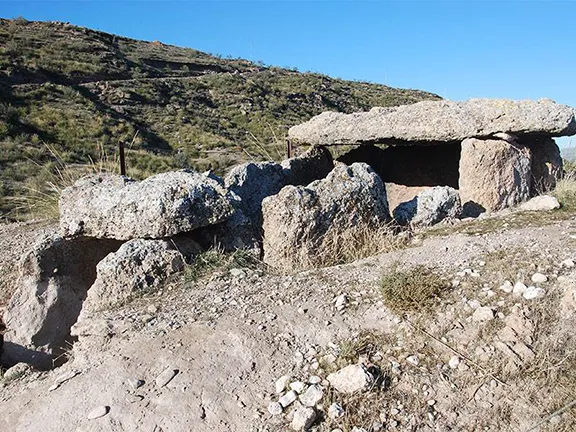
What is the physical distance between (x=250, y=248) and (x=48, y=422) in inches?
97.4

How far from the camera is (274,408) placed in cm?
320

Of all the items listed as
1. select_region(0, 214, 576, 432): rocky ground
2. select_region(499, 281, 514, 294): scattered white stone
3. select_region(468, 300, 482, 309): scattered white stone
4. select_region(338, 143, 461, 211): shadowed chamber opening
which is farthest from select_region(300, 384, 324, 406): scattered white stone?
select_region(338, 143, 461, 211): shadowed chamber opening

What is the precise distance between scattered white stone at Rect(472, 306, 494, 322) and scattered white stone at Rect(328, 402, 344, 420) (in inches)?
48.7

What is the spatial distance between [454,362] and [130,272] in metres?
2.86

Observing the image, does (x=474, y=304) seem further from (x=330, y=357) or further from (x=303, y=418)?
(x=303, y=418)

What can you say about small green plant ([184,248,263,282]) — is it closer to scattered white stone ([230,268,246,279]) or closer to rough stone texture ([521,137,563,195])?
scattered white stone ([230,268,246,279])

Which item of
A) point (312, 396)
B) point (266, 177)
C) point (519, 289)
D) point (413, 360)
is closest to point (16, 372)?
point (312, 396)

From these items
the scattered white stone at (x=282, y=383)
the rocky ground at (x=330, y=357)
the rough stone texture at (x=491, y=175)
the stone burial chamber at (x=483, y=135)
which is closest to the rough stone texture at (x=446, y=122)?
the stone burial chamber at (x=483, y=135)

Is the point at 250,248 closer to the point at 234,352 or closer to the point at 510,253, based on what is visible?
the point at 234,352

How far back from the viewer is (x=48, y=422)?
3.32 metres

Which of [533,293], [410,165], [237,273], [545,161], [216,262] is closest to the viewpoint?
[533,293]

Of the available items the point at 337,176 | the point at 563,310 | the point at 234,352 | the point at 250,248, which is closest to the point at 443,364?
the point at 563,310

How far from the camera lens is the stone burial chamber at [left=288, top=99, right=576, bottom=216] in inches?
275

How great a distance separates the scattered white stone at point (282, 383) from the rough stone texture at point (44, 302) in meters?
2.79
